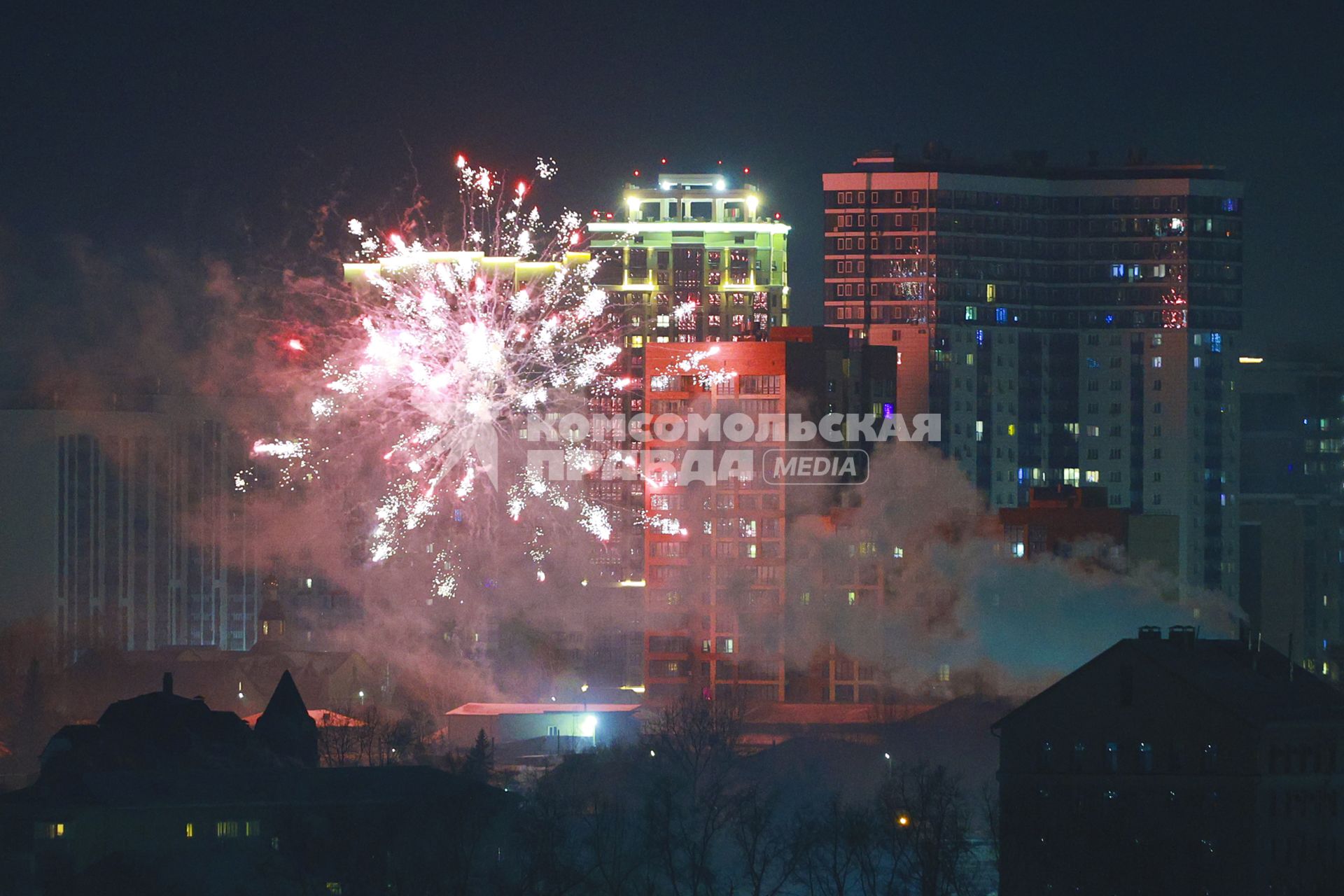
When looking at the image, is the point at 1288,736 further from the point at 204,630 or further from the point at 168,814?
the point at 204,630

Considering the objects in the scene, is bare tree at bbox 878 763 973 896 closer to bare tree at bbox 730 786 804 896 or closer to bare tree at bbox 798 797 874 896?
bare tree at bbox 798 797 874 896

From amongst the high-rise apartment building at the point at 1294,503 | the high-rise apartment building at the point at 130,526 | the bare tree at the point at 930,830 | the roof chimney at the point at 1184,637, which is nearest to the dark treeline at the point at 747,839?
the bare tree at the point at 930,830

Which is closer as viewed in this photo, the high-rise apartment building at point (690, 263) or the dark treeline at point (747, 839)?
the dark treeline at point (747, 839)

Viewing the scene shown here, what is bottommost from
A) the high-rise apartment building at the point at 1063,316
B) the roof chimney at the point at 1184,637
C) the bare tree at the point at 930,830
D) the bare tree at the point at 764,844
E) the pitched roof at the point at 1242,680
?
the bare tree at the point at 764,844

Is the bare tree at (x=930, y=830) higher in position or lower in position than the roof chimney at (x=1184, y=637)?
lower

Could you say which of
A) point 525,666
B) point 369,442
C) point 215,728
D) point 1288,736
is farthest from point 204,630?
point 1288,736

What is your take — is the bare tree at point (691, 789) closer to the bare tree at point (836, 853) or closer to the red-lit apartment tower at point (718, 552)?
the bare tree at point (836, 853)

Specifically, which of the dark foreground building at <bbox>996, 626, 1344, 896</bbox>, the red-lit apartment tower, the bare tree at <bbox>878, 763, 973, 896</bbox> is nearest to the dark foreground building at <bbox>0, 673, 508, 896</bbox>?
the bare tree at <bbox>878, 763, 973, 896</bbox>

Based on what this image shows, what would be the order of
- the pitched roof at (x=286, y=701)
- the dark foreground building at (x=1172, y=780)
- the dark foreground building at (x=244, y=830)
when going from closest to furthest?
the dark foreground building at (x=1172, y=780) < the dark foreground building at (x=244, y=830) < the pitched roof at (x=286, y=701)

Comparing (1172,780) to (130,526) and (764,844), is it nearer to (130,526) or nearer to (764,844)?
(764,844)
